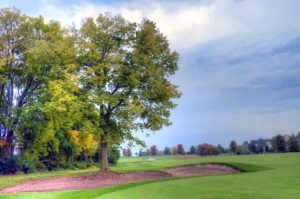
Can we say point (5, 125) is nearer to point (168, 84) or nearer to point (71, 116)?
point (71, 116)

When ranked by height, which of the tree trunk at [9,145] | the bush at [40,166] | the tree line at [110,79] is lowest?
the bush at [40,166]

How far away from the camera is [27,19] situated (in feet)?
146

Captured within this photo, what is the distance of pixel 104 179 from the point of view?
2952 centimetres

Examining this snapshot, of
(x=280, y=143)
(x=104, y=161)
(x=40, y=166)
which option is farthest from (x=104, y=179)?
(x=280, y=143)

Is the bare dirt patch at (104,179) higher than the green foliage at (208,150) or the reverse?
the reverse

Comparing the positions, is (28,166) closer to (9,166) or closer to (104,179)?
(9,166)

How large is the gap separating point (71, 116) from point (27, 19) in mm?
20685

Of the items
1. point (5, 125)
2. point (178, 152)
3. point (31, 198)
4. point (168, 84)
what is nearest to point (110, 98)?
point (168, 84)

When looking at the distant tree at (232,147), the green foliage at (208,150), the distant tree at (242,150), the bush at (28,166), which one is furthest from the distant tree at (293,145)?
the bush at (28,166)

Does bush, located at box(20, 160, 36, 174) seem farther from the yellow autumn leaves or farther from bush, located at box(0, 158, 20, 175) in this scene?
the yellow autumn leaves

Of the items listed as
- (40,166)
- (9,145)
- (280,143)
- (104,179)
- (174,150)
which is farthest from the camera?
(174,150)

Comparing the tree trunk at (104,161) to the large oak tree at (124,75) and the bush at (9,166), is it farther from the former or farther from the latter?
the bush at (9,166)

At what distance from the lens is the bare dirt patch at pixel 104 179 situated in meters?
25.5

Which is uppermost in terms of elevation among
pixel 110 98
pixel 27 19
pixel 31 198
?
pixel 27 19
